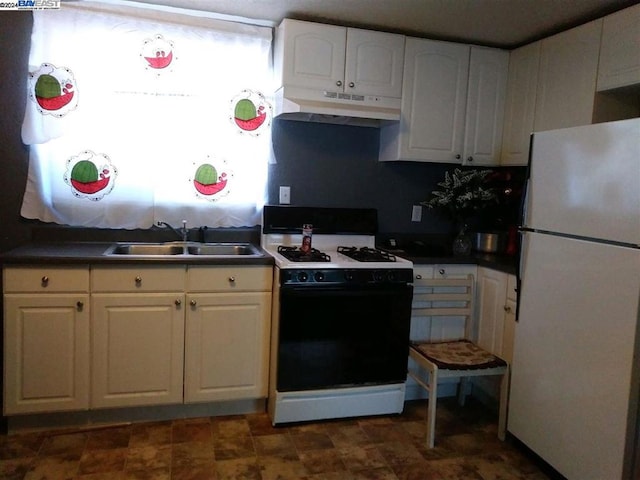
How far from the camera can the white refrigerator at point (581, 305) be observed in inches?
75.8

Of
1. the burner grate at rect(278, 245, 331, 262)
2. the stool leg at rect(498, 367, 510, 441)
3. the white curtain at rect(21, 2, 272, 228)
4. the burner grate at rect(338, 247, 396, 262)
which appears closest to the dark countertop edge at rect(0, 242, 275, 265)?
the burner grate at rect(278, 245, 331, 262)

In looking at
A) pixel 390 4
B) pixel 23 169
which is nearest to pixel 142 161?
pixel 23 169

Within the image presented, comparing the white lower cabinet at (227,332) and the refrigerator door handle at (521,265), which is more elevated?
the refrigerator door handle at (521,265)

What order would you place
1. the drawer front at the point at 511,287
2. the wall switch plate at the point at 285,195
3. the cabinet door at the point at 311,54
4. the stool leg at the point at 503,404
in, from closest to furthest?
the stool leg at the point at 503,404
the drawer front at the point at 511,287
the cabinet door at the point at 311,54
the wall switch plate at the point at 285,195

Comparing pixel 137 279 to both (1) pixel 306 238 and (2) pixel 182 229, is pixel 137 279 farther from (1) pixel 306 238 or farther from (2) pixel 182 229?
(1) pixel 306 238

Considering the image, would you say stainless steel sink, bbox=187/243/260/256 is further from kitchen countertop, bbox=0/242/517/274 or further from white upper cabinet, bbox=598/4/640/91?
white upper cabinet, bbox=598/4/640/91

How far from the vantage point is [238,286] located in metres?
2.67

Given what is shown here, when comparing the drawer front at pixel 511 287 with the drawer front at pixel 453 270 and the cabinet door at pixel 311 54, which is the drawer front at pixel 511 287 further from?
the cabinet door at pixel 311 54

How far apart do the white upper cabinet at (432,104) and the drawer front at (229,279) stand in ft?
3.72

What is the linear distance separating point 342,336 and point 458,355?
2.03ft

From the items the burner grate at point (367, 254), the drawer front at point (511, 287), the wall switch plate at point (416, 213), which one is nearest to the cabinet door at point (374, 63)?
the wall switch plate at point (416, 213)

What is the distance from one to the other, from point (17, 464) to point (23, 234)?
121 centimetres

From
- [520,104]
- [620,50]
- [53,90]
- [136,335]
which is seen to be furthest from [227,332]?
[620,50]

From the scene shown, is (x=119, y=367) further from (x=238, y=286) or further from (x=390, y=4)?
(x=390, y=4)
